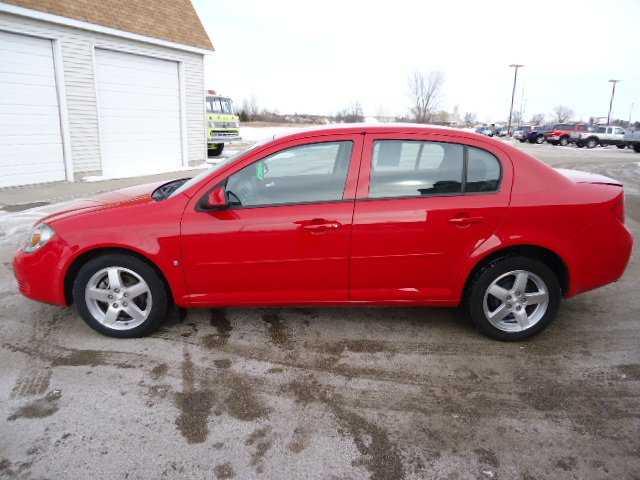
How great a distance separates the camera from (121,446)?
99.1 inches

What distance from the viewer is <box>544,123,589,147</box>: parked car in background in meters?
36.4

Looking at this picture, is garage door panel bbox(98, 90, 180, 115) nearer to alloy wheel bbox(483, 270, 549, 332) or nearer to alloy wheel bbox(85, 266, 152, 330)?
alloy wheel bbox(85, 266, 152, 330)

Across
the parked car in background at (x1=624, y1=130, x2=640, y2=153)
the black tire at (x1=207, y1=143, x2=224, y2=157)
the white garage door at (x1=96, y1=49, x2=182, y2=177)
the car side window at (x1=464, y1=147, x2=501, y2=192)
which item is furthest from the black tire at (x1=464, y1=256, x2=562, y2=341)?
the parked car in background at (x1=624, y1=130, x2=640, y2=153)

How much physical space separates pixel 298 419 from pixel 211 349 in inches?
42.6

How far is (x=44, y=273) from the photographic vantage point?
3.60m

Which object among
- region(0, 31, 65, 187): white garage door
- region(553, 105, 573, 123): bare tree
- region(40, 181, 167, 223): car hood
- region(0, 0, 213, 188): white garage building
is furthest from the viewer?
region(553, 105, 573, 123): bare tree

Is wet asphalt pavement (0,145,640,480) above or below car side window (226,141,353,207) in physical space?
below

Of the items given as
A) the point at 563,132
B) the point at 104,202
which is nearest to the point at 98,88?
the point at 104,202

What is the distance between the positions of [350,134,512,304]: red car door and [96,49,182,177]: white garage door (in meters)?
10.9

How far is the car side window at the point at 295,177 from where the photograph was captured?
3.47 meters

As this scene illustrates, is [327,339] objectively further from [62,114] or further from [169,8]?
[169,8]


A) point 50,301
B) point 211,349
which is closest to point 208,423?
point 211,349

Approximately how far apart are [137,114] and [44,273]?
35.3ft

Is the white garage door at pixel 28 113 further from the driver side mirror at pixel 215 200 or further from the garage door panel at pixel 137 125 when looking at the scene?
the driver side mirror at pixel 215 200
